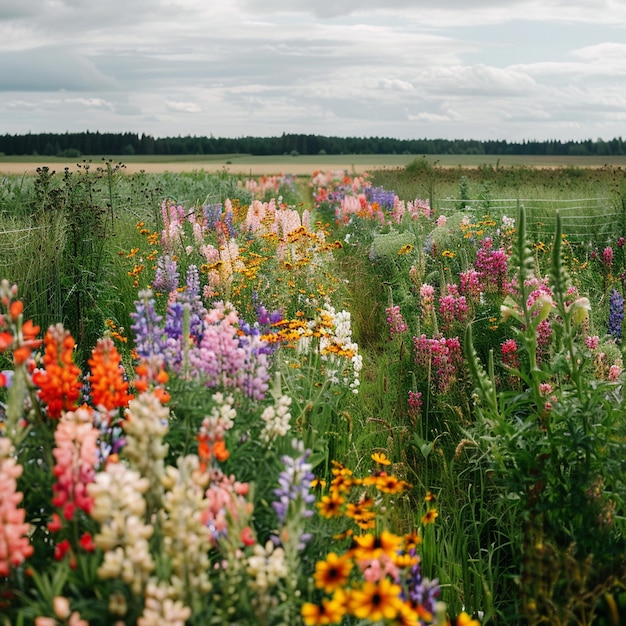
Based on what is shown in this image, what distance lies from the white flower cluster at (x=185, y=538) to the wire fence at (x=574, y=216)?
31.9 ft

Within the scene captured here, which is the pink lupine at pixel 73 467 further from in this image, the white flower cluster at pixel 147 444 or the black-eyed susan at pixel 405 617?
the black-eyed susan at pixel 405 617

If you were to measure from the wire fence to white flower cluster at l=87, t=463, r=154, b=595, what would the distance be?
9799 millimetres

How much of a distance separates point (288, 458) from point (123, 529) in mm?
663

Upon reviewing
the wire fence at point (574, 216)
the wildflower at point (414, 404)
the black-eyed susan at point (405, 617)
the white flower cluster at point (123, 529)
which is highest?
the wire fence at point (574, 216)

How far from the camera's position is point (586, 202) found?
43.2ft

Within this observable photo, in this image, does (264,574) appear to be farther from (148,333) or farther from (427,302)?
(427,302)

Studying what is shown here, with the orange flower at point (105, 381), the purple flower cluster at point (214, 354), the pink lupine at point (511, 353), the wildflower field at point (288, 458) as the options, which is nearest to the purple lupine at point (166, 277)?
the wildflower field at point (288, 458)

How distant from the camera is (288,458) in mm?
2365

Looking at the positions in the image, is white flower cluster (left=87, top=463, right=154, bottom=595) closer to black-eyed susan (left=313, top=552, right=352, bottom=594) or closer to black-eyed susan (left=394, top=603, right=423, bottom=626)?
black-eyed susan (left=313, top=552, right=352, bottom=594)

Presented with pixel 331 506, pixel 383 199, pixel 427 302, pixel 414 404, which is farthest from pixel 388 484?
pixel 383 199

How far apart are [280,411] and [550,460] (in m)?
1.31

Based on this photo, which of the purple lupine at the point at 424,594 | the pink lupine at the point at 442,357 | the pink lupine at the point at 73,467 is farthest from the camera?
the pink lupine at the point at 442,357

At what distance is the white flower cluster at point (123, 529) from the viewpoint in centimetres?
178

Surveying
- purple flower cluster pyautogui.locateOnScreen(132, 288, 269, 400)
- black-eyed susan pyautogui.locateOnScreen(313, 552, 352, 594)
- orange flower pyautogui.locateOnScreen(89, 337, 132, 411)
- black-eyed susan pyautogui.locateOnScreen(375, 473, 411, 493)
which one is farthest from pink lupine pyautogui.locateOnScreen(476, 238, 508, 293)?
black-eyed susan pyautogui.locateOnScreen(313, 552, 352, 594)
